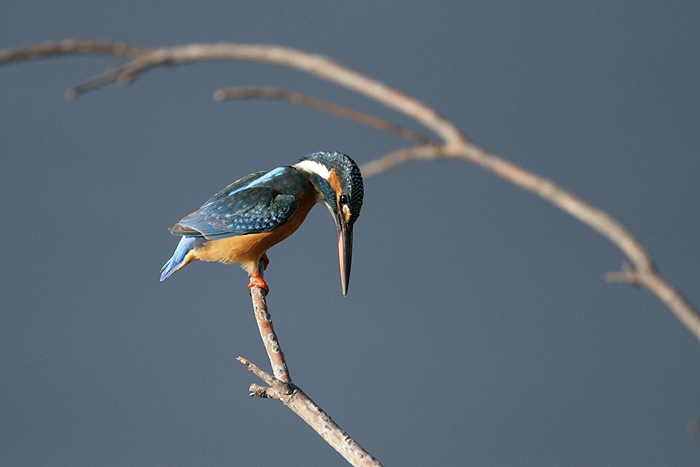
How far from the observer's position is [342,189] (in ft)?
3.33

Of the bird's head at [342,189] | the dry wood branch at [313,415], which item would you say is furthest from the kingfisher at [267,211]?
the dry wood branch at [313,415]

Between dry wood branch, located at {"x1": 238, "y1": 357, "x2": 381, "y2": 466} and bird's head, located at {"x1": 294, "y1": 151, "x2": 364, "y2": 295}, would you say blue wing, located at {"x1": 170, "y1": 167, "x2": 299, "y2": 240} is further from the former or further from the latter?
dry wood branch, located at {"x1": 238, "y1": 357, "x2": 381, "y2": 466}

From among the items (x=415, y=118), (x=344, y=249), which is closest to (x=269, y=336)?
(x=344, y=249)

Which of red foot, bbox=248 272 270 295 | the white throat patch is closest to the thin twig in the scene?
red foot, bbox=248 272 270 295

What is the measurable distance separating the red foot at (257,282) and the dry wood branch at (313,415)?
27 cm

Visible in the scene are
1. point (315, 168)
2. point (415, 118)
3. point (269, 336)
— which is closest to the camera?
point (415, 118)

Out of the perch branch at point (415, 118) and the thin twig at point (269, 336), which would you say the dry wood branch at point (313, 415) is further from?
the perch branch at point (415, 118)

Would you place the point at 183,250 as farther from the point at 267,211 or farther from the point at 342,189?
the point at 342,189

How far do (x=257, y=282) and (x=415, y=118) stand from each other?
18.7 inches

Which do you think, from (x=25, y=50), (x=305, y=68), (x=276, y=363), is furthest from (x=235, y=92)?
(x=276, y=363)

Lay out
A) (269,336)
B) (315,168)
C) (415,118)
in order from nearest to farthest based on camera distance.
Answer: (415,118), (269,336), (315,168)

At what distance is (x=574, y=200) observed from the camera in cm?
67

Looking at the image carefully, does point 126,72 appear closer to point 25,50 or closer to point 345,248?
point 25,50

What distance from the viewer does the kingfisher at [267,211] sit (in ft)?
3.33
